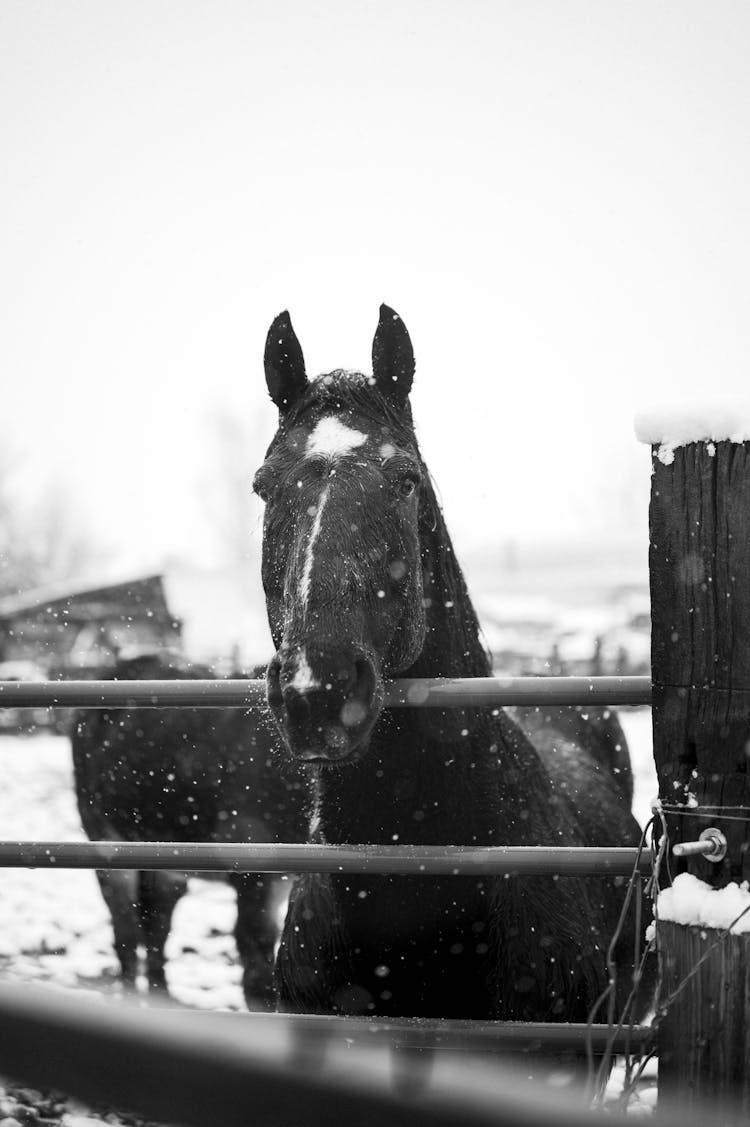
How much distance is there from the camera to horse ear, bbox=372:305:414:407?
2.57 meters

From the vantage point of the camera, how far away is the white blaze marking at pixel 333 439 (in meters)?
2.28

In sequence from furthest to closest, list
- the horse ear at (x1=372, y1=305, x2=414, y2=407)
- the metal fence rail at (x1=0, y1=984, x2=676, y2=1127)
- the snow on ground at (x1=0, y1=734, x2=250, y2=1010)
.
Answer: the snow on ground at (x1=0, y1=734, x2=250, y2=1010)
the horse ear at (x1=372, y1=305, x2=414, y2=407)
the metal fence rail at (x1=0, y1=984, x2=676, y2=1127)

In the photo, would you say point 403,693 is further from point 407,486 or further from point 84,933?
point 84,933

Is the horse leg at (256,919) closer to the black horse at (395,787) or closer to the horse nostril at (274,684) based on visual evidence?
the black horse at (395,787)

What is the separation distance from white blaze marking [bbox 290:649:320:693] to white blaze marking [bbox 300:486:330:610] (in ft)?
0.52

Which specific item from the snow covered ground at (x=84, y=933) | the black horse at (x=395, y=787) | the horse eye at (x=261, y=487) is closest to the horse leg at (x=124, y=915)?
the snow covered ground at (x=84, y=933)

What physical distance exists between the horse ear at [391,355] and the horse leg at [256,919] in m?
3.41

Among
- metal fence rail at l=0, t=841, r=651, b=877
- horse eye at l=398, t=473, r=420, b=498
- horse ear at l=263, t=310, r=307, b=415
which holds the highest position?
horse ear at l=263, t=310, r=307, b=415

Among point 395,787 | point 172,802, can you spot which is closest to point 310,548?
point 395,787

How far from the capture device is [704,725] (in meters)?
1.59

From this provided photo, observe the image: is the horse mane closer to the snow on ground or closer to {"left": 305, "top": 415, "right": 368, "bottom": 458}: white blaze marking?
{"left": 305, "top": 415, "right": 368, "bottom": 458}: white blaze marking

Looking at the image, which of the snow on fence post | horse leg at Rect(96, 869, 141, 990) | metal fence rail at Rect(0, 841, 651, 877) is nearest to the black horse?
metal fence rail at Rect(0, 841, 651, 877)

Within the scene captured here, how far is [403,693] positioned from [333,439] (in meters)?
0.67

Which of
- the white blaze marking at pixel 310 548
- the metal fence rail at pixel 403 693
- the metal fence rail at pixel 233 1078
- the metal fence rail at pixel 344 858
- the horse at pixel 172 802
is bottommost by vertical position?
the horse at pixel 172 802
